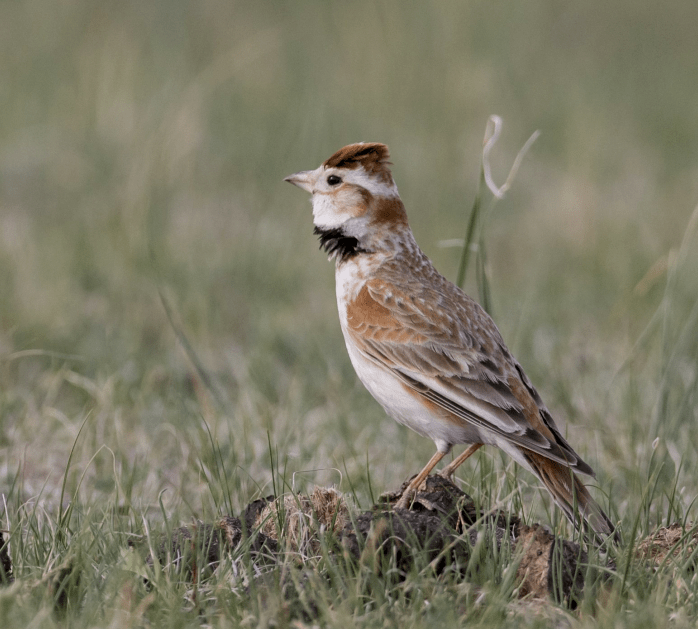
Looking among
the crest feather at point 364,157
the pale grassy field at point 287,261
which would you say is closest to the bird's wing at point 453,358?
the pale grassy field at point 287,261

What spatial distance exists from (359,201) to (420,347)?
0.93 meters

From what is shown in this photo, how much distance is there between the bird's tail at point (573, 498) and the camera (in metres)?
4.05

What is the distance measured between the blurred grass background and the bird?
0.32m

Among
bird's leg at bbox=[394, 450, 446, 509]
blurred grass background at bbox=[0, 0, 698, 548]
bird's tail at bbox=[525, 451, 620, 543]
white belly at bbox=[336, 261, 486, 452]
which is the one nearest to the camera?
bird's tail at bbox=[525, 451, 620, 543]

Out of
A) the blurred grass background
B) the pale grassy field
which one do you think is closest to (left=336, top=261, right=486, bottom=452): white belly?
the pale grassy field

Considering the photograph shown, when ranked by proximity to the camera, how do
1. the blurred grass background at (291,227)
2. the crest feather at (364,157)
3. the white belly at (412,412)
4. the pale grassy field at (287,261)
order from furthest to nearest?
the blurred grass background at (291,227), the crest feather at (364,157), the white belly at (412,412), the pale grassy field at (287,261)

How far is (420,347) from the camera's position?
15.4ft

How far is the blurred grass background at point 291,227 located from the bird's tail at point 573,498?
0.25m

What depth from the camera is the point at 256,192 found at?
11.1 m

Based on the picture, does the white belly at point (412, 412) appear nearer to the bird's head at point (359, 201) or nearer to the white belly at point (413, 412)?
the white belly at point (413, 412)

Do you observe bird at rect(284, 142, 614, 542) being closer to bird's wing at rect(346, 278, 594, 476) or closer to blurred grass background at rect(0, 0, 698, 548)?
bird's wing at rect(346, 278, 594, 476)

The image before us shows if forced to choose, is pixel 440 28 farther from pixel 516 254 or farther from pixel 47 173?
pixel 47 173

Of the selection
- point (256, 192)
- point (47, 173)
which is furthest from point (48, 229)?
point (256, 192)

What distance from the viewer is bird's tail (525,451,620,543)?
405cm
